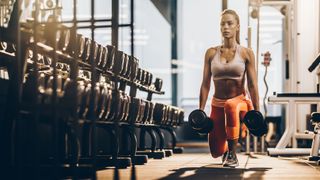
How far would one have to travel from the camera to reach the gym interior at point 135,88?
2402 mm

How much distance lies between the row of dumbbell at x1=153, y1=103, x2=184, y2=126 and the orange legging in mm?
1702

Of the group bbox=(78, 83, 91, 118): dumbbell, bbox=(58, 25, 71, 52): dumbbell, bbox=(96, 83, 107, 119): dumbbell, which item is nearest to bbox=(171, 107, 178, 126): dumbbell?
bbox=(96, 83, 107, 119): dumbbell

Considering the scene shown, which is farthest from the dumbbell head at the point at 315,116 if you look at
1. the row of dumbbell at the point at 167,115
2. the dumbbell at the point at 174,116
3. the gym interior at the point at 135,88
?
the dumbbell at the point at 174,116

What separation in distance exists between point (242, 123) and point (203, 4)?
724 centimetres

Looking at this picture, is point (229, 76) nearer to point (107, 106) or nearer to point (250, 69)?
point (250, 69)

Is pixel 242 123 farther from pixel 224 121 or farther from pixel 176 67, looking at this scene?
pixel 176 67

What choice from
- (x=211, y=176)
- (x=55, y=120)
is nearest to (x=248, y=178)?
(x=211, y=176)

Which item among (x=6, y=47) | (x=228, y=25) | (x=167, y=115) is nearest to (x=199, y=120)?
(x=228, y=25)

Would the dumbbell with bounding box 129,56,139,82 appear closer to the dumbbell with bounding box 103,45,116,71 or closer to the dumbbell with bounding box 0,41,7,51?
the dumbbell with bounding box 103,45,116,71

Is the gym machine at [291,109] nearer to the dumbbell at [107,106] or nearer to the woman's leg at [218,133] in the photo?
the woman's leg at [218,133]

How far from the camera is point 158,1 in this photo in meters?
10.6

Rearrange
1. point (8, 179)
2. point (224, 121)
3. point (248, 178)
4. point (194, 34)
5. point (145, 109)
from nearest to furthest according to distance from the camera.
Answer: point (8, 179), point (248, 178), point (224, 121), point (145, 109), point (194, 34)

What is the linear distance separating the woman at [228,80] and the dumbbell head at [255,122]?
0.14 metres

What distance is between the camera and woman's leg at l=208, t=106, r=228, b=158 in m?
4.02
